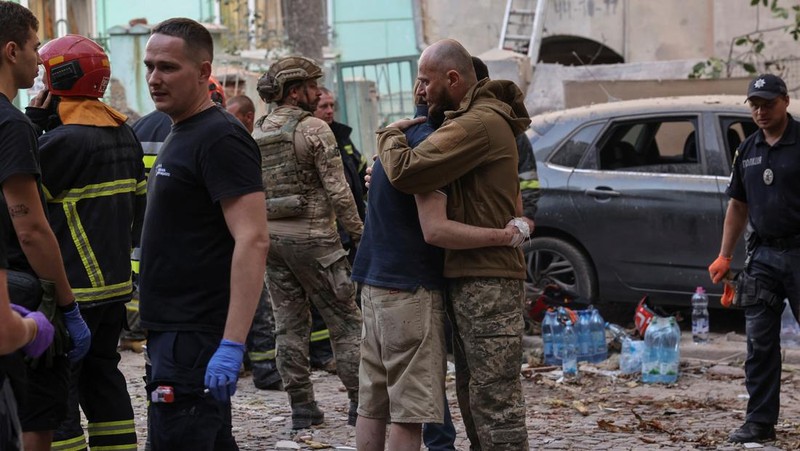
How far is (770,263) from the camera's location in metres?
6.52

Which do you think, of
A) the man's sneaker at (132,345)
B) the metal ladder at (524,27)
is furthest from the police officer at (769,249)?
the metal ladder at (524,27)

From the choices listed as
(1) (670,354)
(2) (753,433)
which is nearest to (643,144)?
(1) (670,354)

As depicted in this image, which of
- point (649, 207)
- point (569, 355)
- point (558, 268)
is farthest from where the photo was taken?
point (558, 268)

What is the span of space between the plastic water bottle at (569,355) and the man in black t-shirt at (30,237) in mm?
4528

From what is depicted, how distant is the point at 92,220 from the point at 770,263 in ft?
11.9

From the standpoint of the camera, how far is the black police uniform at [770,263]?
21.2 feet

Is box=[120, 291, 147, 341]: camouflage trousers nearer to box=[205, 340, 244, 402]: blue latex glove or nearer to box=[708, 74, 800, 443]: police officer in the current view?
box=[708, 74, 800, 443]: police officer

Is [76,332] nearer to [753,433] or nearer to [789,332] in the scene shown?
[753,433]

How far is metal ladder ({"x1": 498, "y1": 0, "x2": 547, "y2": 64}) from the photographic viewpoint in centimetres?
1669

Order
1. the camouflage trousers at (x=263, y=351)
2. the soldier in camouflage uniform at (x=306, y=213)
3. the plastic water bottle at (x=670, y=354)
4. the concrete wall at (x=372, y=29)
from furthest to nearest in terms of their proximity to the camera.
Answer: the concrete wall at (x=372, y=29), the plastic water bottle at (x=670, y=354), the camouflage trousers at (x=263, y=351), the soldier in camouflage uniform at (x=306, y=213)

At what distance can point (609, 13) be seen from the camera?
56.3 ft

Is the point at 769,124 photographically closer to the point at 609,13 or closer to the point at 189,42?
the point at 189,42

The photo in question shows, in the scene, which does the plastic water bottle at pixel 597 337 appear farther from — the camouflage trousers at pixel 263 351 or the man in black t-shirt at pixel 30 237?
the man in black t-shirt at pixel 30 237

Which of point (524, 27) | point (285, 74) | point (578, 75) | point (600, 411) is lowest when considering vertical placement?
point (600, 411)
